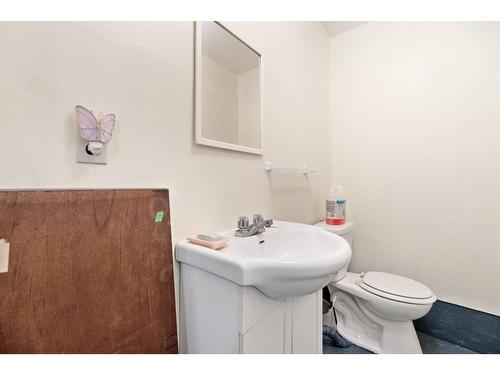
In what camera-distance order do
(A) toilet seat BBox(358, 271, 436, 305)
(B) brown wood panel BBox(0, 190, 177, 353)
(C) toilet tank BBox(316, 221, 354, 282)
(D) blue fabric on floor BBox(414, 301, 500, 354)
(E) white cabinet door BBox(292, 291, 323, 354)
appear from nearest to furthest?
(B) brown wood panel BBox(0, 190, 177, 353) → (E) white cabinet door BBox(292, 291, 323, 354) → (A) toilet seat BBox(358, 271, 436, 305) → (D) blue fabric on floor BBox(414, 301, 500, 354) → (C) toilet tank BBox(316, 221, 354, 282)

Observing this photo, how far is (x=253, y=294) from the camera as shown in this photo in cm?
59

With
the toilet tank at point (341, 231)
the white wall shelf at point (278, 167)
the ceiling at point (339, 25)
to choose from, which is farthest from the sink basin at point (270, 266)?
the ceiling at point (339, 25)

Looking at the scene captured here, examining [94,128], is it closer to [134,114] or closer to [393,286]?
Result: [134,114]

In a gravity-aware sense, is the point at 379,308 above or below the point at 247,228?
below

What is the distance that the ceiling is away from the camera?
153 cm

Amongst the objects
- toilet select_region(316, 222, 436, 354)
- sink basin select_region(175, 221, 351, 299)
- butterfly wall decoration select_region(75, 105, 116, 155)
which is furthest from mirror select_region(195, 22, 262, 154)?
toilet select_region(316, 222, 436, 354)

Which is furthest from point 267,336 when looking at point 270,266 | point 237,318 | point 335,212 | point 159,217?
point 335,212

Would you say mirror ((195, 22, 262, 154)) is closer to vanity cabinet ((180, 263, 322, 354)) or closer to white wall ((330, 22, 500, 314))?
vanity cabinet ((180, 263, 322, 354))

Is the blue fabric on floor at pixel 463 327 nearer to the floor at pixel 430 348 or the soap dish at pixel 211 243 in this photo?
the floor at pixel 430 348

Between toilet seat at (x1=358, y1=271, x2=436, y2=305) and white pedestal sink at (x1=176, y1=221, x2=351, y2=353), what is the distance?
45cm

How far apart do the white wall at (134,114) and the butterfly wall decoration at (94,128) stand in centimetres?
3

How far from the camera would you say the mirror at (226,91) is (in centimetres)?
80

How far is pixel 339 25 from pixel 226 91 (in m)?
1.24
